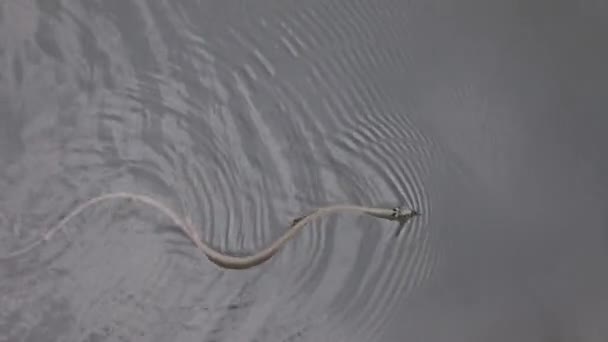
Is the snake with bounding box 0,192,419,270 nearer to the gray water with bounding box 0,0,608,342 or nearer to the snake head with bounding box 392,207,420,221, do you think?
the gray water with bounding box 0,0,608,342

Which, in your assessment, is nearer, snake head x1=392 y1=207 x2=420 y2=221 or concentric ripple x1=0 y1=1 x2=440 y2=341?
concentric ripple x1=0 y1=1 x2=440 y2=341

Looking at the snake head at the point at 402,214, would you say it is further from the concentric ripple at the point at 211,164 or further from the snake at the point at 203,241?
the snake at the point at 203,241

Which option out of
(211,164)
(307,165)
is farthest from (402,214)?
(211,164)

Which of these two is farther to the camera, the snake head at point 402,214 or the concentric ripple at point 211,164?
the snake head at point 402,214

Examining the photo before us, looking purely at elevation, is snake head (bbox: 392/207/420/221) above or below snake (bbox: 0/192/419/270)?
above

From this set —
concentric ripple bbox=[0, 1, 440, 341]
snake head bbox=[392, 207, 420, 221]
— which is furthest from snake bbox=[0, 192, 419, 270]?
snake head bbox=[392, 207, 420, 221]

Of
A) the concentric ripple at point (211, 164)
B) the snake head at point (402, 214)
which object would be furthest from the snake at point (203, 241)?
the snake head at point (402, 214)

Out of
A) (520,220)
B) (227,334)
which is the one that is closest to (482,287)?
(520,220)

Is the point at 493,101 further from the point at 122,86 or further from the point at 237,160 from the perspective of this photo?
the point at 122,86
